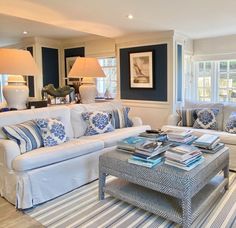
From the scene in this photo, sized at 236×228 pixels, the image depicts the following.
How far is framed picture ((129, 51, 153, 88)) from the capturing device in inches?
207

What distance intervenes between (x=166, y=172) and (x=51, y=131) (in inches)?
60.0

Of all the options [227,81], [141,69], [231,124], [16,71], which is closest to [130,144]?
[16,71]

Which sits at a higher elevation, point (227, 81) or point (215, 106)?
point (227, 81)

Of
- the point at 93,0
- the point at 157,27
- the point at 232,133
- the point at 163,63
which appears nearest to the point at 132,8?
the point at 93,0

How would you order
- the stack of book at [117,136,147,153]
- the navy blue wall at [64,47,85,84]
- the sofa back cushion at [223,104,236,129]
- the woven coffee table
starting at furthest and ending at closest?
the navy blue wall at [64,47,85,84], the sofa back cushion at [223,104,236,129], the stack of book at [117,136,147,153], the woven coffee table

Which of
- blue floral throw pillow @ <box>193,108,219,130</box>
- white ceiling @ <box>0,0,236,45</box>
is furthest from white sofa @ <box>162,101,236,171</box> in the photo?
white ceiling @ <box>0,0,236,45</box>

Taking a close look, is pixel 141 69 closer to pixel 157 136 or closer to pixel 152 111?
pixel 152 111

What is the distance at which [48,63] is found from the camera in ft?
22.5

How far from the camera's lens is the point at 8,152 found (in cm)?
255

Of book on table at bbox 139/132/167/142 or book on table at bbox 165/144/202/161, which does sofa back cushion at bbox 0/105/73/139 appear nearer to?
book on table at bbox 139/132/167/142

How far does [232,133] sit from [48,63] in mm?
5034

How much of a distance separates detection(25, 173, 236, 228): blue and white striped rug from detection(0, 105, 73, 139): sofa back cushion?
1013 mm

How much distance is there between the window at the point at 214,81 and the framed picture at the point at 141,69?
1197 mm

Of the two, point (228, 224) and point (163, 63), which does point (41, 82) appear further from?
point (228, 224)
